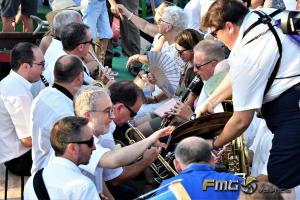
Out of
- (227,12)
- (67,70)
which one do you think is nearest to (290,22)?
(227,12)

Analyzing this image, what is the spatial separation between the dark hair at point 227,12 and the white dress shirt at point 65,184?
131 centimetres

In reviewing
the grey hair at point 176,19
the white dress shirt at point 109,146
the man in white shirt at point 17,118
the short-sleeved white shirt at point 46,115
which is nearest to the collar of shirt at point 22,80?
the man in white shirt at point 17,118

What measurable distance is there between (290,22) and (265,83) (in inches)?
16.8

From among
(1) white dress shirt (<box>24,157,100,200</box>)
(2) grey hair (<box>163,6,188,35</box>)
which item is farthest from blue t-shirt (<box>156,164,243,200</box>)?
(2) grey hair (<box>163,6,188,35</box>)

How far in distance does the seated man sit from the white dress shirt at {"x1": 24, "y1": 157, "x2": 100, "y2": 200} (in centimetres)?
40

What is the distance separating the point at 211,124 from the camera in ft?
15.4

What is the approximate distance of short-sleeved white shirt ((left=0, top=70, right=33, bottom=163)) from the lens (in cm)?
585

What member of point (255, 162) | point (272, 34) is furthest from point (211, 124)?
point (272, 34)

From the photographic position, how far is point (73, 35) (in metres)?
6.32

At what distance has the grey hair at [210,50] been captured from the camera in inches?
229

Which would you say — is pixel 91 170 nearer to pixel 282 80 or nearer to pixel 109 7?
pixel 282 80

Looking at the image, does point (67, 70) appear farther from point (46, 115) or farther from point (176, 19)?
point (176, 19)

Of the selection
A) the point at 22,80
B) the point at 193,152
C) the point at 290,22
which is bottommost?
the point at 22,80

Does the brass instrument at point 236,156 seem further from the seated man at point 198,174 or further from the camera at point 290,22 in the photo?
the camera at point 290,22
